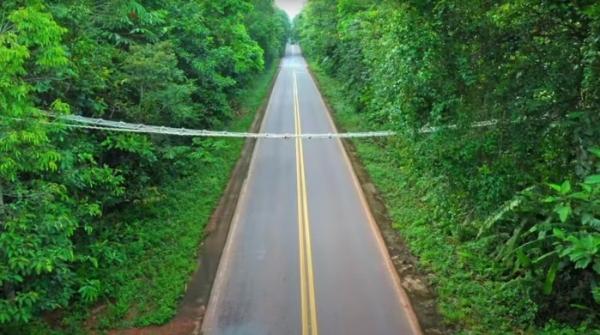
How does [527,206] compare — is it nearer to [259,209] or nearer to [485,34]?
[485,34]

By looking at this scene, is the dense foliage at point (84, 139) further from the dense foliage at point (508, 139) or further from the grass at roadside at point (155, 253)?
the dense foliage at point (508, 139)

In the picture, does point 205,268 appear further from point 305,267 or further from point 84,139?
point 84,139

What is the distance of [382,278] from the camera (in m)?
13.1

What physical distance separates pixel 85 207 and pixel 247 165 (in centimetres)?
1278

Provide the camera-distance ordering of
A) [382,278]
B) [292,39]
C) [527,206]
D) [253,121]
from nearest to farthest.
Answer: [527,206] < [382,278] < [253,121] < [292,39]

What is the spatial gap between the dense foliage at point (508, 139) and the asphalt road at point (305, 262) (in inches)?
62.9

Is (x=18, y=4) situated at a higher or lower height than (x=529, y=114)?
higher

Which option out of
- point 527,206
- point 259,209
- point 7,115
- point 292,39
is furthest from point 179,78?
point 292,39

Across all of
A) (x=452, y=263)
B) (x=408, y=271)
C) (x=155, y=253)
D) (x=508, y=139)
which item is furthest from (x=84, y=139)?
(x=508, y=139)

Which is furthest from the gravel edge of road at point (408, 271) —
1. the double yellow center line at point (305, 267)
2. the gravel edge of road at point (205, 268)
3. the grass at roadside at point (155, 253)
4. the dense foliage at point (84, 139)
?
the dense foliage at point (84, 139)

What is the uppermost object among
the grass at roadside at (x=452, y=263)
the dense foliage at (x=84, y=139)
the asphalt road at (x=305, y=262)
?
the dense foliage at (x=84, y=139)

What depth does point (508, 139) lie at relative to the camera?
10.6 meters

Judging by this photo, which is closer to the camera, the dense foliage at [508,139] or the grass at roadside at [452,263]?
the dense foliage at [508,139]

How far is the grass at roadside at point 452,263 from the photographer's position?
10.4 meters
